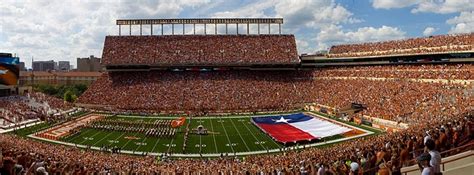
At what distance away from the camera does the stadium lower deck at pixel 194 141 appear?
29281mm

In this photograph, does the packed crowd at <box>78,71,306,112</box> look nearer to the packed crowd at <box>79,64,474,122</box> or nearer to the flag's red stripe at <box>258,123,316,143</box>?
the packed crowd at <box>79,64,474,122</box>

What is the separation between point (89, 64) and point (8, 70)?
4729 inches

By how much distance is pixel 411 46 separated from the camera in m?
53.1

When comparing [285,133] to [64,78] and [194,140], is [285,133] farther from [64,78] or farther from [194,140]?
[64,78]

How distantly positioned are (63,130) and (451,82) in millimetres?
34668

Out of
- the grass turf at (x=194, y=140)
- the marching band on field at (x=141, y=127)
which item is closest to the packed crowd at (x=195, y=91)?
the marching band on field at (x=141, y=127)

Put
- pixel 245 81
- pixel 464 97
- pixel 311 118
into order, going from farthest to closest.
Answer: pixel 245 81 → pixel 311 118 → pixel 464 97

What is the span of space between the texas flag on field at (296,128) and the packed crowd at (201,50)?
22883mm

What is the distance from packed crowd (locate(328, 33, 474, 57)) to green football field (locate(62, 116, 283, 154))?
23084 mm

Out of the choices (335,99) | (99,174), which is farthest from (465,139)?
(335,99)

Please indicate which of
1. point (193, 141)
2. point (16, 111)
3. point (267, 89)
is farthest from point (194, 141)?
point (267, 89)

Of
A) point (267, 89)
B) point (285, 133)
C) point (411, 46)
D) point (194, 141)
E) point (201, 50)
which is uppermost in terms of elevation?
point (201, 50)

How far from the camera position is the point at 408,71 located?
158 ft

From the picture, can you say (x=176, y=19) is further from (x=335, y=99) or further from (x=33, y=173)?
(x=33, y=173)
